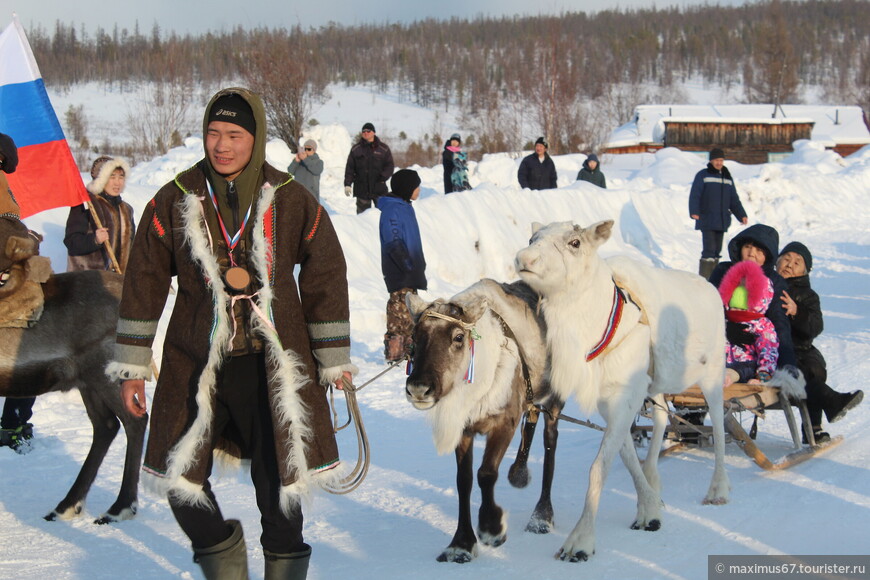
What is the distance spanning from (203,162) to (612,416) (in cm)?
275

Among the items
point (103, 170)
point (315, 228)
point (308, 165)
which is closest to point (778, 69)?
point (308, 165)

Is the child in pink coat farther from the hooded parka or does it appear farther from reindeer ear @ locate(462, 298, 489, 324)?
the hooded parka

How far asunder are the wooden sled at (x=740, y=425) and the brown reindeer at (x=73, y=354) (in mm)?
3648

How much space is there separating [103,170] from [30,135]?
0.69m

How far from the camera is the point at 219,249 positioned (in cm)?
343

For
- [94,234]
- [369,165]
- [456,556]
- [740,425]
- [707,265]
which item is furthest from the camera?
[369,165]

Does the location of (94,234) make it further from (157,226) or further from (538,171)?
(538,171)

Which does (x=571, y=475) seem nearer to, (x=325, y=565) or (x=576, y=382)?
(x=576, y=382)

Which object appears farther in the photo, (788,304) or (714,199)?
(714,199)

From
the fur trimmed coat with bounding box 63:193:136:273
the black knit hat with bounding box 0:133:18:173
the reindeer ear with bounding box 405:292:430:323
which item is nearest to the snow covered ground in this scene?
the reindeer ear with bounding box 405:292:430:323

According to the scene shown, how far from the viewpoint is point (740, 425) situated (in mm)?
6605

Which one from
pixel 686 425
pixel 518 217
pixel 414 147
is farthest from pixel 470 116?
pixel 686 425

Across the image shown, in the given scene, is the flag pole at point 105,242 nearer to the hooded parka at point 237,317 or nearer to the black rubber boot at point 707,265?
the hooded parka at point 237,317

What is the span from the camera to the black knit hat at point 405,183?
9406 millimetres
